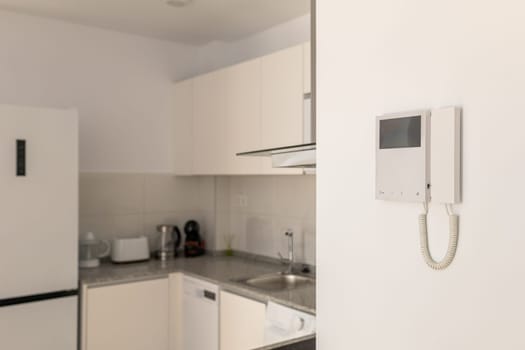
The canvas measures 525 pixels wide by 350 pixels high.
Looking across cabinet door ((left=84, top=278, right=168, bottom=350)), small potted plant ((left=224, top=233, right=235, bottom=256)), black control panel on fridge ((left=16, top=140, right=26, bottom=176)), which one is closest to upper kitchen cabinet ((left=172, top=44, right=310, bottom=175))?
small potted plant ((left=224, top=233, right=235, bottom=256))

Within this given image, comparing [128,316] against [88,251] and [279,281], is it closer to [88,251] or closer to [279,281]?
[88,251]

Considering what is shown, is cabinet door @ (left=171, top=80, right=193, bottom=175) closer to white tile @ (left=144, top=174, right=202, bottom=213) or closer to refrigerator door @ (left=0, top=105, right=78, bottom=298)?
white tile @ (left=144, top=174, right=202, bottom=213)

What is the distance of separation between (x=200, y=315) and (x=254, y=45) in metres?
1.90

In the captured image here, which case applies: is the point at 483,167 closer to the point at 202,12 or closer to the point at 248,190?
the point at 202,12

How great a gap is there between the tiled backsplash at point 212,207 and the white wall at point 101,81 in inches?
5.6

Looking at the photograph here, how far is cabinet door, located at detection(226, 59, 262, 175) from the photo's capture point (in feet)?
9.78

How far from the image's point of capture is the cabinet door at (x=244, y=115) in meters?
2.98

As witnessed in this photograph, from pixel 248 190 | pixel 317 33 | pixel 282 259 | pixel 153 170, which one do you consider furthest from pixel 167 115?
pixel 317 33

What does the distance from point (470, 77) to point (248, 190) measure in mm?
2824

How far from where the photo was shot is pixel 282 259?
10.5 ft

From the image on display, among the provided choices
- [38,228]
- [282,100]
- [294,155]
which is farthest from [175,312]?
[294,155]

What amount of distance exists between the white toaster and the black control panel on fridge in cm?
93

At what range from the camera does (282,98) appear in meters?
2.78

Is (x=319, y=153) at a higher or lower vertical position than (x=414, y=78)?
lower
